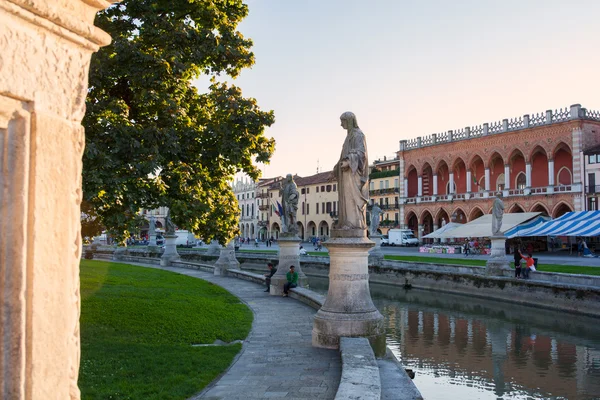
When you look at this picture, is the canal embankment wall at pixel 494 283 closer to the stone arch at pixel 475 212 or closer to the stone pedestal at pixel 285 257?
the stone pedestal at pixel 285 257

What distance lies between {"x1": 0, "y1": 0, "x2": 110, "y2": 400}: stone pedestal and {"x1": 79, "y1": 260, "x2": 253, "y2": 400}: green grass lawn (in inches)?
159

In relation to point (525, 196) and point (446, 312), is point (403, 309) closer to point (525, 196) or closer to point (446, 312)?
point (446, 312)

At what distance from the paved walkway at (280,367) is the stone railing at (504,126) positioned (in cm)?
3999

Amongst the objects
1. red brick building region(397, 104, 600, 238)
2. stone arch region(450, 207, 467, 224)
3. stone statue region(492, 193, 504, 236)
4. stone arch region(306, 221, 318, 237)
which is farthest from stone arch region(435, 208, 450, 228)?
stone statue region(492, 193, 504, 236)

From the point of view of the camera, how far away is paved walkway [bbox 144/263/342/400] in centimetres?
655

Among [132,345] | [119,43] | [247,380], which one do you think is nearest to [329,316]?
[247,380]

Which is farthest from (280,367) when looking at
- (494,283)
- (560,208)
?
(560,208)

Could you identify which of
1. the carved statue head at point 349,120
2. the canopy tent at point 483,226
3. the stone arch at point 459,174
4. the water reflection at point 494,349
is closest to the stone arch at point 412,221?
the stone arch at point 459,174

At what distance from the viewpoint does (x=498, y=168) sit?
53156mm

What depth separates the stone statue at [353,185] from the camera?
9500 mm

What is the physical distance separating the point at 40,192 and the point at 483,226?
39352mm

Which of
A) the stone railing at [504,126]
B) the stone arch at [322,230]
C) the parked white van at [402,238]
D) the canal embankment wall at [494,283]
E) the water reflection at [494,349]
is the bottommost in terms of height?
the water reflection at [494,349]

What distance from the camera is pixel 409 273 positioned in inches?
1066

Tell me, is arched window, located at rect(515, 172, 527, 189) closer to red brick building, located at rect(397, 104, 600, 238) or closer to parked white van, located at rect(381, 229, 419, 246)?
red brick building, located at rect(397, 104, 600, 238)
